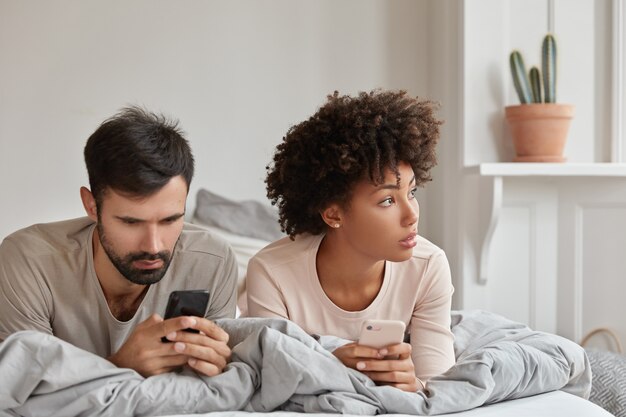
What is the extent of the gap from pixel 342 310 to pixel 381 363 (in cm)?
40

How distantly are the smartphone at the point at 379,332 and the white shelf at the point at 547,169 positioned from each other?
4.88ft

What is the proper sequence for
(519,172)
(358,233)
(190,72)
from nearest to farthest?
(358,233), (519,172), (190,72)

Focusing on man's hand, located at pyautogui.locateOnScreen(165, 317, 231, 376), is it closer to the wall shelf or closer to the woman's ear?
the woman's ear

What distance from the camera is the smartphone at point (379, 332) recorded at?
1.40 metres

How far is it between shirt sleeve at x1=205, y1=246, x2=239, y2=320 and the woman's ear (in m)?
0.22

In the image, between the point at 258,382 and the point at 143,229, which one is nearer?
the point at 258,382

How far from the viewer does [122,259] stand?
61.8 inches

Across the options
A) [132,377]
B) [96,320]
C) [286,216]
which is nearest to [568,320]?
[286,216]

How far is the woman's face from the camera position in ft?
5.60

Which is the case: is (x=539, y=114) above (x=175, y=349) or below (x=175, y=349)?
above

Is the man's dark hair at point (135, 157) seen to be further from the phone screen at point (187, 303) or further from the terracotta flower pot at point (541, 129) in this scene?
the terracotta flower pot at point (541, 129)

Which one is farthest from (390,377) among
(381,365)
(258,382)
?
(258,382)

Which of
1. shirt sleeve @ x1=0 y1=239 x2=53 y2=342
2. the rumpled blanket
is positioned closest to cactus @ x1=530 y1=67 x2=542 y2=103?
the rumpled blanket

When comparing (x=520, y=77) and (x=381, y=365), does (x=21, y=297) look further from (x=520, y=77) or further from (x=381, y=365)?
(x=520, y=77)
